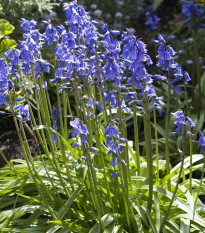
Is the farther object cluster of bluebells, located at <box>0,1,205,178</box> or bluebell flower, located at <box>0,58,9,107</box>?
bluebell flower, located at <box>0,58,9,107</box>

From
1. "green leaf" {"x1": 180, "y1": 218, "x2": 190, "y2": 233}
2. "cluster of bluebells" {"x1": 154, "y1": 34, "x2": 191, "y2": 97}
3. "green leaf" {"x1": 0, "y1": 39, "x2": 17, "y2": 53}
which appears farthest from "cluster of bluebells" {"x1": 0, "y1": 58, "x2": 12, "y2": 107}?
"green leaf" {"x1": 180, "y1": 218, "x2": 190, "y2": 233}

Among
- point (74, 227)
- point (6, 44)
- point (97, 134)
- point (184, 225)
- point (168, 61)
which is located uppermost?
point (6, 44)

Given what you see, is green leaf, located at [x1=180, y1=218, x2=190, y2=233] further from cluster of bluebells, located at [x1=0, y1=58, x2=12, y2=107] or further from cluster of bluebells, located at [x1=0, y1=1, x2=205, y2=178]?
cluster of bluebells, located at [x1=0, y1=58, x2=12, y2=107]

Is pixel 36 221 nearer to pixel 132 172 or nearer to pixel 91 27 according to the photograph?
pixel 132 172

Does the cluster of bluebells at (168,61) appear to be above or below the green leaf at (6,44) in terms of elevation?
below

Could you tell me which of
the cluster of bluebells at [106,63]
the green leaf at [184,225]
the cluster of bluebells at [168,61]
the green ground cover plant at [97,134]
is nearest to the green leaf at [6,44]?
the green ground cover plant at [97,134]

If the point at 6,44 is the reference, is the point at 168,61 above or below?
below

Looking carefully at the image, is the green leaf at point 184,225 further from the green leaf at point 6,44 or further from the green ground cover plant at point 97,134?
the green leaf at point 6,44

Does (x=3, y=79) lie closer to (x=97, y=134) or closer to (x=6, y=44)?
(x=97, y=134)

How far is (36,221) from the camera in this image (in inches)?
157

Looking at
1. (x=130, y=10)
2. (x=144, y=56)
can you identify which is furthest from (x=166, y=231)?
(x=130, y=10)

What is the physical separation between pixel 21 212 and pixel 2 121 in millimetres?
3689

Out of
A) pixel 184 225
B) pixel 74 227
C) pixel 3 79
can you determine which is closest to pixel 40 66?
pixel 3 79

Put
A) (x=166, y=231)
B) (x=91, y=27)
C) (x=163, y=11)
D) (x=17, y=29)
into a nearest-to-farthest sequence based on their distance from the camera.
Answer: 1. (x=91, y=27)
2. (x=166, y=231)
3. (x=17, y=29)
4. (x=163, y=11)
